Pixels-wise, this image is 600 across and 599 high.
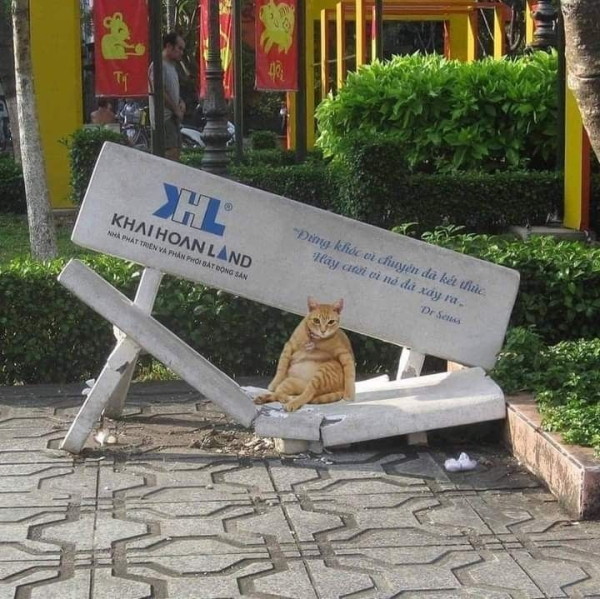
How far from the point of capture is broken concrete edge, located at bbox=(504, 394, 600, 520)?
465 centimetres

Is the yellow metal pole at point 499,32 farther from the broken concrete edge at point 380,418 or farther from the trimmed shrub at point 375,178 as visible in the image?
the broken concrete edge at point 380,418

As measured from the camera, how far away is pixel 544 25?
50.5ft

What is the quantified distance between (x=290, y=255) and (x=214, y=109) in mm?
7527

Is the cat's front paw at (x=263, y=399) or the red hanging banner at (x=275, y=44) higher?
the red hanging banner at (x=275, y=44)

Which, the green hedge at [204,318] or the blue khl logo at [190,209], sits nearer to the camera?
the blue khl logo at [190,209]

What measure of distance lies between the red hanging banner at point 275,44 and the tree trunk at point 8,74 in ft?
13.6

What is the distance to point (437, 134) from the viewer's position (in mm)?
11820

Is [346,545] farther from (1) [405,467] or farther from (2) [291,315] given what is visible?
(2) [291,315]

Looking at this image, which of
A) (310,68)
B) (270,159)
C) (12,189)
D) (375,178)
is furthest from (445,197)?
(310,68)

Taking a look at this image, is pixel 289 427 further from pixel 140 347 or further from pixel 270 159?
pixel 270 159

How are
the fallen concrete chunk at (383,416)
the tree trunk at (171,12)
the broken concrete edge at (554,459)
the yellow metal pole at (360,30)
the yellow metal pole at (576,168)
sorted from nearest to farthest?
the broken concrete edge at (554,459), the fallen concrete chunk at (383,416), the yellow metal pole at (576,168), the yellow metal pole at (360,30), the tree trunk at (171,12)

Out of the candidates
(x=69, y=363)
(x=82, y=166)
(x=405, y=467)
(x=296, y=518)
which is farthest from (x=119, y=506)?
(x=82, y=166)

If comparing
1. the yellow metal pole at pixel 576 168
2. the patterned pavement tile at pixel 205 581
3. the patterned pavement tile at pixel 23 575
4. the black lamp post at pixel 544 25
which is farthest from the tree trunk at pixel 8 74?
the patterned pavement tile at pixel 205 581

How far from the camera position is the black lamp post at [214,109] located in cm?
1261
